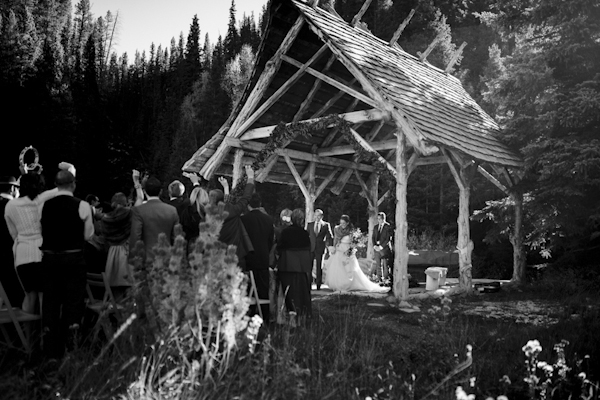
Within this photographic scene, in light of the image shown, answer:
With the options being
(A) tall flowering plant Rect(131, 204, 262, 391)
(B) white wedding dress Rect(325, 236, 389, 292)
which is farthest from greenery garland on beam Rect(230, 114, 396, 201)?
(A) tall flowering plant Rect(131, 204, 262, 391)

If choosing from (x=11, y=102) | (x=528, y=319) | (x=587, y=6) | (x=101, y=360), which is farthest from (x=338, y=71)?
(x=11, y=102)

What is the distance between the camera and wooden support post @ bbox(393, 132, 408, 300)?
9484mm

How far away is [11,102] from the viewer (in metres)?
41.2

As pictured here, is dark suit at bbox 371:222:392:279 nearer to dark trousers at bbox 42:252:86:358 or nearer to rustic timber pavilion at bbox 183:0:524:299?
rustic timber pavilion at bbox 183:0:524:299

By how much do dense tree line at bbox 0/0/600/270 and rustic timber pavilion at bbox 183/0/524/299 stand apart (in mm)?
916

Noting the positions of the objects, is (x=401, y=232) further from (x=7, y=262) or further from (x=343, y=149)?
(x=7, y=262)

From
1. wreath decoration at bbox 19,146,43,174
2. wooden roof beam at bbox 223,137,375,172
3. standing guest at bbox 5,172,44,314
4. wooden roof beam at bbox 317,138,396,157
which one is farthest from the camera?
wooden roof beam at bbox 317,138,396,157

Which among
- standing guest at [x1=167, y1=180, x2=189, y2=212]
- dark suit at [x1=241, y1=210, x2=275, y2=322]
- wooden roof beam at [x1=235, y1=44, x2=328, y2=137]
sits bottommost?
dark suit at [x1=241, y1=210, x2=275, y2=322]

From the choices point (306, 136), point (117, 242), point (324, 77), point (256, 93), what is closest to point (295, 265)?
point (117, 242)

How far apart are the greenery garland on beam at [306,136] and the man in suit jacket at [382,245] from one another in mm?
2025

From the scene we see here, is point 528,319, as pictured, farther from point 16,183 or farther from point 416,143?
point 16,183

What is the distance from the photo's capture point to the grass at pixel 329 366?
11.9ft

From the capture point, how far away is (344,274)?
12.0 meters

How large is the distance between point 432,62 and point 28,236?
86.0 feet
